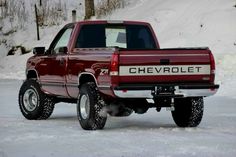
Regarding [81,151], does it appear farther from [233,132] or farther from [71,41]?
[71,41]

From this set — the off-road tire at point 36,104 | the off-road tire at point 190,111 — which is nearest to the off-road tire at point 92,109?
the off-road tire at point 190,111

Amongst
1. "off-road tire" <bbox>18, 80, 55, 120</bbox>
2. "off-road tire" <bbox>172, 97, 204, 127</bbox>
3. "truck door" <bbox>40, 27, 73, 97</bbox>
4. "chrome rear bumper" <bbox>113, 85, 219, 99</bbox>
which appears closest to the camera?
"chrome rear bumper" <bbox>113, 85, 219, 99</bbox>

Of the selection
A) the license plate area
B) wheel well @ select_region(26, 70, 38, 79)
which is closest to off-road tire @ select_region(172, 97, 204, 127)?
the license plate area

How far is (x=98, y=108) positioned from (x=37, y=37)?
76.7 ft

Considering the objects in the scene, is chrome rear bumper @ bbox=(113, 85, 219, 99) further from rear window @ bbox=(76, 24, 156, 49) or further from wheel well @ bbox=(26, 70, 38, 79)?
wheel well @ bbox=(26, 70, 38, 79)

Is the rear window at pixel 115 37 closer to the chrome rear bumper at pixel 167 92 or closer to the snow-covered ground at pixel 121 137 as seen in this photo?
the snow-covered ground at pixel 121 137

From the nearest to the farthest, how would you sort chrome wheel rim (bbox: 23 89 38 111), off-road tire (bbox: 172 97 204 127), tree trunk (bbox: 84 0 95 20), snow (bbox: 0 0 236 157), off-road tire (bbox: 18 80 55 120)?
snow (bbox: 0 0 236 157) < off-road tire (bbox: 172 97 204 127) < off-road tire (bbox: 18 80 55 120) < chrome wheel rim (bbox: 23 89 38 111) < tree trunk (bbox: 84 0 95 20)

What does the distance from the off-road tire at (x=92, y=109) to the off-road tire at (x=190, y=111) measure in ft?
5.14

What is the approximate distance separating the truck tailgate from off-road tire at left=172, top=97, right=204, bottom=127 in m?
0.71

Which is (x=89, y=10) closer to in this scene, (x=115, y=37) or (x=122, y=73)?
(x=115, y=37)

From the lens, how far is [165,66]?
10.5 metres

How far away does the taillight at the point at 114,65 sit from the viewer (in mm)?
10195

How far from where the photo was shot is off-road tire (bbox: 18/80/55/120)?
42.6 feet

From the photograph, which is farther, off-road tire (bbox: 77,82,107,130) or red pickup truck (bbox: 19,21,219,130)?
off-road tire (bbox: 77,82,107,130)
